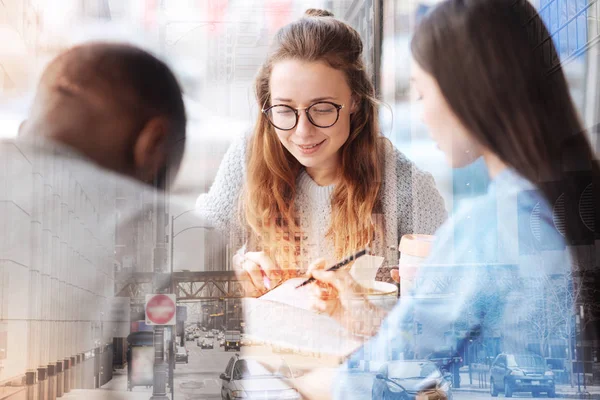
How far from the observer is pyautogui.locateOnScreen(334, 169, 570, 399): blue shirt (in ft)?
7.98

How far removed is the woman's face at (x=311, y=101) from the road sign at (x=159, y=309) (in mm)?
640

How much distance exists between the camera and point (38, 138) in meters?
2.31

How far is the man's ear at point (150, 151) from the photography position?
2318 mm

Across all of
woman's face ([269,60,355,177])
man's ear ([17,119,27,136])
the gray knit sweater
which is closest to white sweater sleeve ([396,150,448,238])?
the gray knit sweater

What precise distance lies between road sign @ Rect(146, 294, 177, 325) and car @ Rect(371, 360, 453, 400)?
75 cm

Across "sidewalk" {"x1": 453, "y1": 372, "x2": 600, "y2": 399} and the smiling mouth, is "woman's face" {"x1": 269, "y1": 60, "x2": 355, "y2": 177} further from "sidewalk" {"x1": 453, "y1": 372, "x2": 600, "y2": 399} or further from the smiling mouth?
"sidewalk" {"x1": 453, "y1": 372, "x2": 600, "y2": 399}

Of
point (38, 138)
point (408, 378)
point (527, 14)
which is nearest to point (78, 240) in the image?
point (38, 138)

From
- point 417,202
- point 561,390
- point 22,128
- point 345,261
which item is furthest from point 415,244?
point 22,128

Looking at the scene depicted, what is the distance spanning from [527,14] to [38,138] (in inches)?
68.8

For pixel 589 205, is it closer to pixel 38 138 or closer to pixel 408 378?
pixel 408 378

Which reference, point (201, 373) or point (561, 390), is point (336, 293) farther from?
point (561, 390)

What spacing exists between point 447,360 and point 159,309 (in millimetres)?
1013

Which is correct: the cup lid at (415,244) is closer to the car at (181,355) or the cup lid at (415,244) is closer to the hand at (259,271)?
the hand at (259,271)

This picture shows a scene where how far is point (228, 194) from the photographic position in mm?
2352
